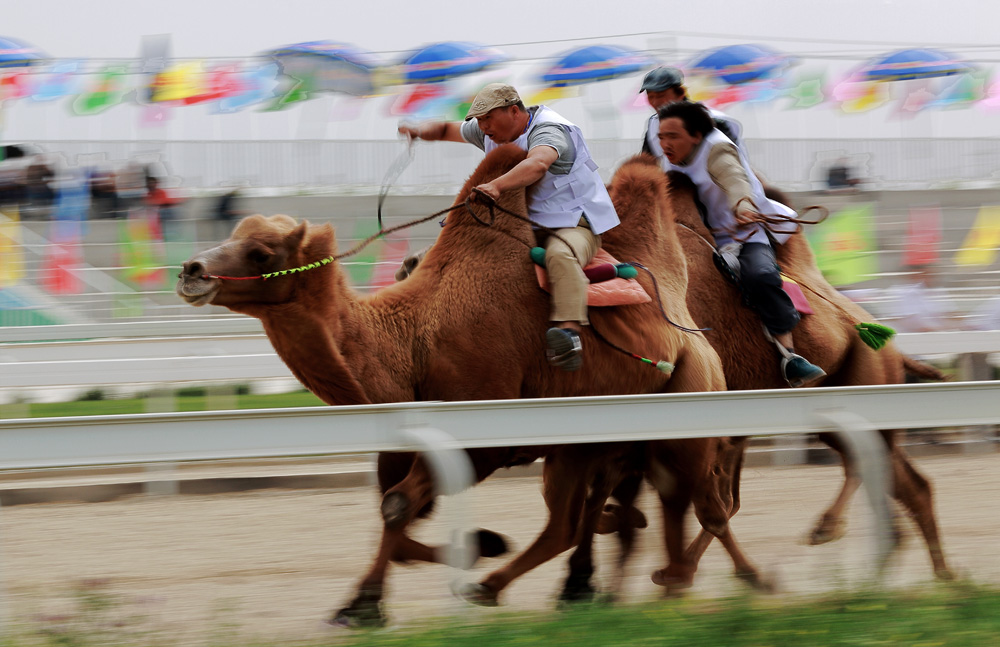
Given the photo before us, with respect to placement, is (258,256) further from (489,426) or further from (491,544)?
(491,544)

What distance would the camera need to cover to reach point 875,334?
601cm

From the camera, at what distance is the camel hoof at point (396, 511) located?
417cm

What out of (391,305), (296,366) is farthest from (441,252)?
(296,366)

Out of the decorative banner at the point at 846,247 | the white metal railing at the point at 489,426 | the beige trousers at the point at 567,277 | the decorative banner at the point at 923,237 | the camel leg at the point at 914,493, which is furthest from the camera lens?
the decorative banner at the point at 923,237

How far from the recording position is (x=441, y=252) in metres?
4.95

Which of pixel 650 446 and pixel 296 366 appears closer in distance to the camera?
pixel 296 366

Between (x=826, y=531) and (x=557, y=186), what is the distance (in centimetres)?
174

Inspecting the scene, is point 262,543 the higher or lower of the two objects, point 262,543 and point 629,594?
the higher

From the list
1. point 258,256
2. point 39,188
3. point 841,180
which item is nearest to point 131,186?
point 39,188

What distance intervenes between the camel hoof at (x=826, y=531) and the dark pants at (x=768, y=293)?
1305 millimetres

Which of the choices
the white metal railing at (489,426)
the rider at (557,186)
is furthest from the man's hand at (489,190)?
the white metal railing at (489,426)

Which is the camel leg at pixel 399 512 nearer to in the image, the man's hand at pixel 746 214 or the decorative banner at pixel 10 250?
the man's hand at pixel 746 214

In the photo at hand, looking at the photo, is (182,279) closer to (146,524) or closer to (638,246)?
(146,524)

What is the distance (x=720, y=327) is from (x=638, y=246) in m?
0.74
